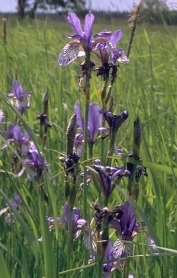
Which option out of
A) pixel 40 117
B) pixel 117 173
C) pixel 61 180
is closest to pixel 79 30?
pixel 117 173

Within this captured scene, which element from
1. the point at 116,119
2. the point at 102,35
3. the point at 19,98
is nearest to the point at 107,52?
the point at 102,35

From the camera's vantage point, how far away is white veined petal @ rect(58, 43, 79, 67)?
773 millimetres

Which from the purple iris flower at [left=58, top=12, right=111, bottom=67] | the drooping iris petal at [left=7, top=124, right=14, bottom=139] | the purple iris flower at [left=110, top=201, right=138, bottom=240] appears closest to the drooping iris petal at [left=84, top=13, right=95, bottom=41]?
the purple iris flower at [left=58, top=12, right=111, bottom=67]

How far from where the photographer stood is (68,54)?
0.77 meters

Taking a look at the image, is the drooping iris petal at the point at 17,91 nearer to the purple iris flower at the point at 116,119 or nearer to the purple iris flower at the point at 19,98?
the purple iris flower at the point at 19,98

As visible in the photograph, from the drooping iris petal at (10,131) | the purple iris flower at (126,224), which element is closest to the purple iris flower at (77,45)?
the purple iris flower at (126,224)

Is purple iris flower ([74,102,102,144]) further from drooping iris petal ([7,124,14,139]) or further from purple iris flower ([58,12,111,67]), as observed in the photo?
drooping iris petal ([7,124,14,139])

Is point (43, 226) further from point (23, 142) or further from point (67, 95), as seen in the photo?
point (67, 95)

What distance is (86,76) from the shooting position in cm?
73

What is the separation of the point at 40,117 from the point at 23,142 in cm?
6

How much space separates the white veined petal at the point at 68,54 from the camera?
0.77 metres

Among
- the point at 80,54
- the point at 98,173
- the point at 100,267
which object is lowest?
the point at 100,267

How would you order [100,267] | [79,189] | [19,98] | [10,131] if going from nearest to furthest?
[100,267] < [79,189] < [10,131] < [19,98]

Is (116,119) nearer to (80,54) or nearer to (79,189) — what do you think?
(80,54)
